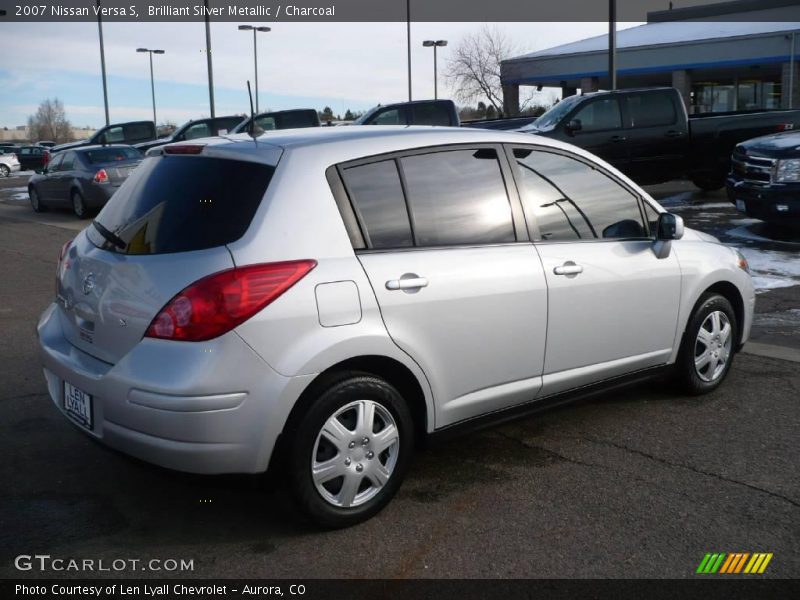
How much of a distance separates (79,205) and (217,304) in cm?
1618

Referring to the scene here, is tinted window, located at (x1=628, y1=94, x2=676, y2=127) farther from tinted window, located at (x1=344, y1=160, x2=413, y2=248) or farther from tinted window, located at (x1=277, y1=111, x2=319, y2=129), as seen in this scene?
tinted window, located at (x1=344, y1=160, x2=413, y2=248)

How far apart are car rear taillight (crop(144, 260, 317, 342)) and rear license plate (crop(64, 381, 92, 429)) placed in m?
0.51

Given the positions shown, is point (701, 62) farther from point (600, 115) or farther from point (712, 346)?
point (712, 346)

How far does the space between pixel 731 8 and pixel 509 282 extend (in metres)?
46.7

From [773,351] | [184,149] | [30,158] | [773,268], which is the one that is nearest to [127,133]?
[30,158]

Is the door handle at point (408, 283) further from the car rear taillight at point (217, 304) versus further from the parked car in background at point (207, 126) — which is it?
the parked car in background at point (207, 126)

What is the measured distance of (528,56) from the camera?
1634 inches

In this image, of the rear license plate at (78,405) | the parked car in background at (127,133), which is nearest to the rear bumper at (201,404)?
the rear license plate at (78,405)

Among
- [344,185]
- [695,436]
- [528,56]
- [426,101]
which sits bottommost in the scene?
[695,436]

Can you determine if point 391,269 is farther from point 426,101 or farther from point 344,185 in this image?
point 426,101

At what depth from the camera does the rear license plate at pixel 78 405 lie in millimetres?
3738

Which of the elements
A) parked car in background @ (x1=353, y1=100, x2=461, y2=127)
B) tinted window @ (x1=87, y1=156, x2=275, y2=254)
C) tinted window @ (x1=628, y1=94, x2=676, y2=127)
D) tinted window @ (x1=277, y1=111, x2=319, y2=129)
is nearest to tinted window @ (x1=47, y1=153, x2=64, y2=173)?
tinted window @ (x1=277, y1=111, x2=319, y2=129)

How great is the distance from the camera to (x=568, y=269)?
4.46 m

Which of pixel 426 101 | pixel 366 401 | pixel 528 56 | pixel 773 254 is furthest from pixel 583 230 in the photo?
pixel 528 56
